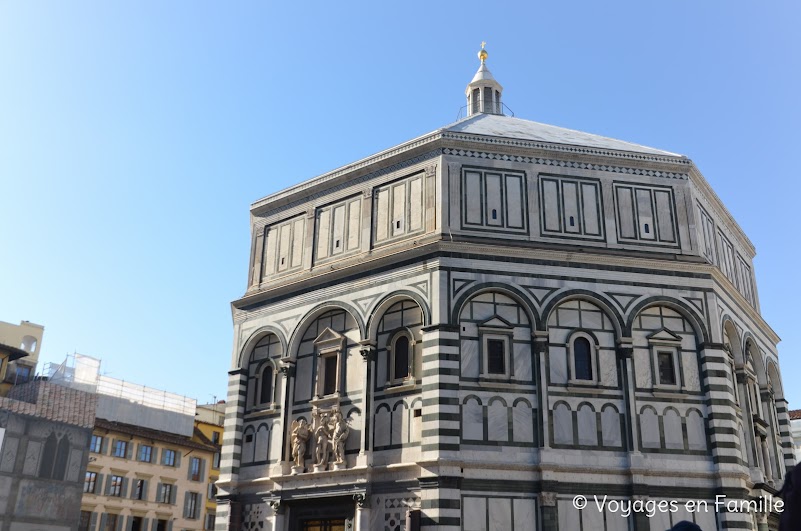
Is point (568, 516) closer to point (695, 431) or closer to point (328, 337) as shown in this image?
point (695, 431)

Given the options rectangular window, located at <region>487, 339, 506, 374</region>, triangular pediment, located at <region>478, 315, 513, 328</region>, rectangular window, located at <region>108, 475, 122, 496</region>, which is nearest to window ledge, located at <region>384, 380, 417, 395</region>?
rectangular window, located at <region>487, 339, 506, 374</region>

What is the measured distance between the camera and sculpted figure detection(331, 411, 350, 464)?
20.4 metres

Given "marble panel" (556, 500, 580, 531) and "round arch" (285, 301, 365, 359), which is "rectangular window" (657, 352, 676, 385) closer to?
"marble panel" (556, 500, 580, 531)

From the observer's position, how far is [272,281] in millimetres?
24750

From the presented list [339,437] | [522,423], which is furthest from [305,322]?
[522,423]

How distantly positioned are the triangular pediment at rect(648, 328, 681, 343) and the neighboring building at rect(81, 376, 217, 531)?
98.4 ft

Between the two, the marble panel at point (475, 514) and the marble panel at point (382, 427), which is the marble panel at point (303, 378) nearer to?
the marble panel at point (382, 427)

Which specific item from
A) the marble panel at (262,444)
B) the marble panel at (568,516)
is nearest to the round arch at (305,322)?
the marble panel at (262,444)

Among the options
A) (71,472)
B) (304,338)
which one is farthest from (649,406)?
(71,472)

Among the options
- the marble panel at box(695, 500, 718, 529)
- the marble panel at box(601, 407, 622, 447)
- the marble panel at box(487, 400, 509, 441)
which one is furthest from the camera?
the marble panel at box(601, 407, 622, 447)

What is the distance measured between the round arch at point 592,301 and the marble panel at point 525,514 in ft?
15.6

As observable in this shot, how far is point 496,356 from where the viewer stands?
66.1ft

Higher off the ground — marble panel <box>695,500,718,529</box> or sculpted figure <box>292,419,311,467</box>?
sculpted figure <box>292,419,311,467</box>

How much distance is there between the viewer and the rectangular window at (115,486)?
133ft
